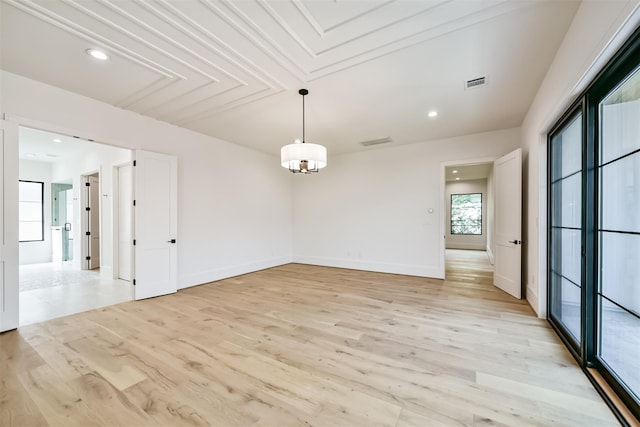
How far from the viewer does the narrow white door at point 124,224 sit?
5492 millimetres

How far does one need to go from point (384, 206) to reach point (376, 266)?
4.84ft

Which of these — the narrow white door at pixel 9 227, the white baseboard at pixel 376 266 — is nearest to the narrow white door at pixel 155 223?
the narrow white door at pixel 9 227

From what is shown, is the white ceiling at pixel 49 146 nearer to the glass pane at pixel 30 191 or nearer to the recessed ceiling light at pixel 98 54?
the glass pane at pixel 30 191

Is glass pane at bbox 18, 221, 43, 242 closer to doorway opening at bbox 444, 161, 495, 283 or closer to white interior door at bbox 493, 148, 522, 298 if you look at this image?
white interior door at bbox 493, 148, 522, 298

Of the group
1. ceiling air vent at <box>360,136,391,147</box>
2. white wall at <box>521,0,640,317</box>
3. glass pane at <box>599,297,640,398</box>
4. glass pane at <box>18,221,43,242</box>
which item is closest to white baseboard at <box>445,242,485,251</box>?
white wall at <box>521,0,640,317</box>

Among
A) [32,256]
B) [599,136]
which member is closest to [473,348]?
[599,136]

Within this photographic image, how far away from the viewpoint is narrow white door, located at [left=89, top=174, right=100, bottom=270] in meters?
6.65

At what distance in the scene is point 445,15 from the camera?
85.4 inches

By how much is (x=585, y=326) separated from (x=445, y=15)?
292 cm

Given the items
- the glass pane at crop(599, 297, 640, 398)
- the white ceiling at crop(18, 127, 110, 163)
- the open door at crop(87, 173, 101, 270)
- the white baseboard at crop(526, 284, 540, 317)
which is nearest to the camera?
the glass pane at crop(599, 297, 640, 398)

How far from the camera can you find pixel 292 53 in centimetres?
269

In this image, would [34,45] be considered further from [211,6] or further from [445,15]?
[445,15]

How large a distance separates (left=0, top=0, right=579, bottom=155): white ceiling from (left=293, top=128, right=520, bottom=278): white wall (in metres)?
1.33

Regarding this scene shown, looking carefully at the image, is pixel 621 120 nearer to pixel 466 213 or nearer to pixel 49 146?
pixel 49 146
